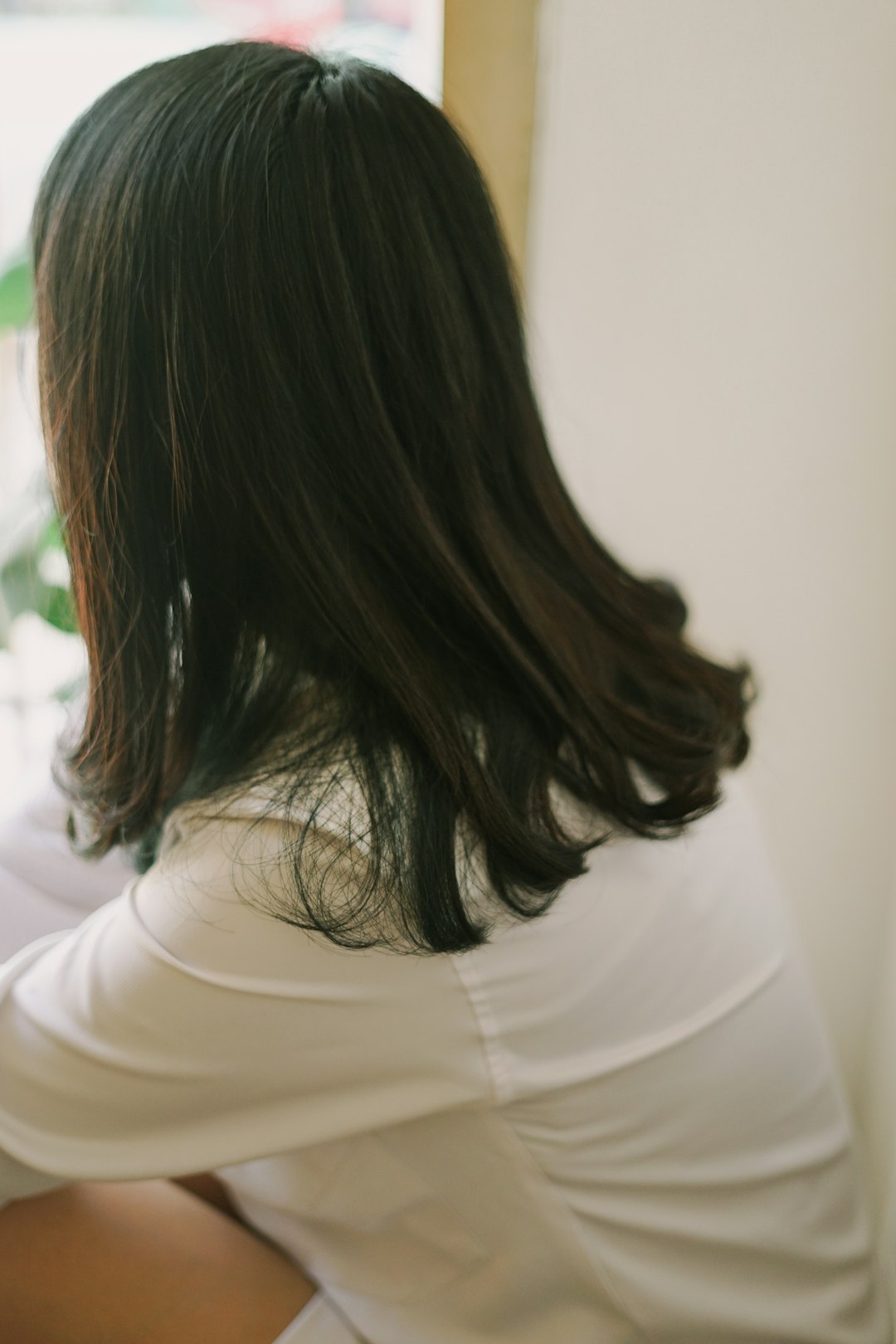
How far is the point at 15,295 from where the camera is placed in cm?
101

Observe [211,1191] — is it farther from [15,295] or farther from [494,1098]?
[15,295]

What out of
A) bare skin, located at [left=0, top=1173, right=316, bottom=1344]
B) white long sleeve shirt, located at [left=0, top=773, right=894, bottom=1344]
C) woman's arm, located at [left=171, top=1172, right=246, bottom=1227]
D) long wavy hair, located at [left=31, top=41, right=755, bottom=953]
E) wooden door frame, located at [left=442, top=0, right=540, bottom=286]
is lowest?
woman's arm, located at [left=171, top=1172, right=246, bottom=1227]

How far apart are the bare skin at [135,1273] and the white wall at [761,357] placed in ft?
1.65

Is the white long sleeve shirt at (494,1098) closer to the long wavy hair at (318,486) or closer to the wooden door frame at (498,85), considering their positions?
the long wavy hair at (318,486)

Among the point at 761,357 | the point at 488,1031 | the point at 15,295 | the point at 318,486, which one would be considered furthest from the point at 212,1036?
the point at 15,295

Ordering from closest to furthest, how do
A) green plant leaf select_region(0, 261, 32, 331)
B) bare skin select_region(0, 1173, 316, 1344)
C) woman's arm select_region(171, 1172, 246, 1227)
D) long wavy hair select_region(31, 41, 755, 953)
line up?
long wavy hair select_region(31, 41, 755, 953) → bare skin select_region(0, 1173, 316, 1344) → woman's arm select_region(171, 1172, 246, 1227) → green plant leaf select_region(0, 261, 32, 331)

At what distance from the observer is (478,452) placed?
553 millimetres

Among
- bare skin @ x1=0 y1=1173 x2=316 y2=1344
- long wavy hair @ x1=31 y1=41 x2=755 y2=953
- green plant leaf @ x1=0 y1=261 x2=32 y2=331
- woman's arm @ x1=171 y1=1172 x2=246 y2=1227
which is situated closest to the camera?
long wavy hair @ x1=31 y1=41 x2=755 y2=953

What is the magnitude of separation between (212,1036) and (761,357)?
680 millimetres

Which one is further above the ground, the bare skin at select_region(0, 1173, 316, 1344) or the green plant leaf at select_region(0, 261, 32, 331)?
the green plant leaf at select_region(0, 261, 32, 331)

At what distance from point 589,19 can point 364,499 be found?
0.54m

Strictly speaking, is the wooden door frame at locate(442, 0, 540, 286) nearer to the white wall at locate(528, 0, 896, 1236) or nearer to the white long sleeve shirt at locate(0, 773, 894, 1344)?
the white wall at locate(528, 0, 896, 1236)

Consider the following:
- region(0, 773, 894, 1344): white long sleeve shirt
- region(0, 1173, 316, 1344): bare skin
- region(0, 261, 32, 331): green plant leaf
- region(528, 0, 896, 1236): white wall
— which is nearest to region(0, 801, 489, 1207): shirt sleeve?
region(0, 773, 894, 1344): white long sleeve shirt

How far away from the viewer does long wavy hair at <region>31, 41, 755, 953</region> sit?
482 millimetres
